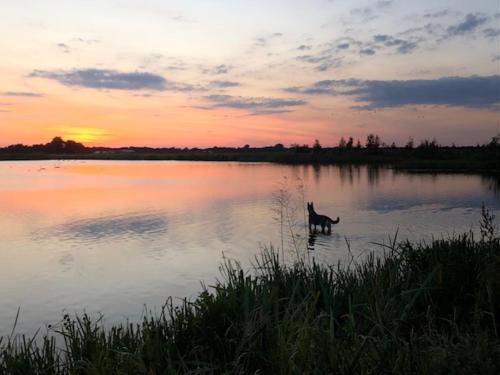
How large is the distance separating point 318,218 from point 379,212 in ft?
19.4

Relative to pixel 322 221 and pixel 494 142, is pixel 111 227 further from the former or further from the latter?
pixel 494 142

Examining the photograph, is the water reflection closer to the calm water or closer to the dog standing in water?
the calm water

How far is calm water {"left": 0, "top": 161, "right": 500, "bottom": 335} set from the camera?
966 cm

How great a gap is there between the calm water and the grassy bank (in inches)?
110

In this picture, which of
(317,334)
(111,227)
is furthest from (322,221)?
(317,334)

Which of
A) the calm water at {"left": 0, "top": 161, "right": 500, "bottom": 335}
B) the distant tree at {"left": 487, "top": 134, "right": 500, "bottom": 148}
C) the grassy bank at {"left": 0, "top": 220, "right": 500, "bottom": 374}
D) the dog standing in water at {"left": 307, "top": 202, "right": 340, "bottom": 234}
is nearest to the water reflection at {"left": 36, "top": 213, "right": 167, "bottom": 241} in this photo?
the calm water at {"left": 0, "top": 161, "right": 500, "bottom": 335}

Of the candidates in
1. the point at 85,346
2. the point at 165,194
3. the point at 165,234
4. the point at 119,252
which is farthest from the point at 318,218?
the point at 165,194

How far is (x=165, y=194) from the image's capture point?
30266mm

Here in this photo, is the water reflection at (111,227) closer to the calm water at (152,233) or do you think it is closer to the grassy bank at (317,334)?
the calm water at (152,233)

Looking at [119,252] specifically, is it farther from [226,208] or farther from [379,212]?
[379,212]

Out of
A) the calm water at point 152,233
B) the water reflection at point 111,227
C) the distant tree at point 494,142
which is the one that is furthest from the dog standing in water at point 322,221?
the distant tree at point 494,142

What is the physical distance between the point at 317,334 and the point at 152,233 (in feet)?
42.1

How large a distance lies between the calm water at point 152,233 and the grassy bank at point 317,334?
278 centimetres

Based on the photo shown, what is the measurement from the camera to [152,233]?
16562mm
